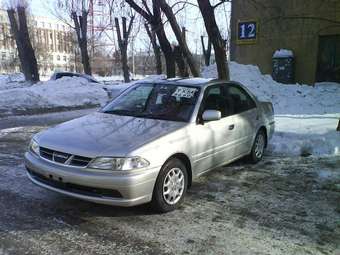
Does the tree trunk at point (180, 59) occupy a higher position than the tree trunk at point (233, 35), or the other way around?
the tree trunk at point (233, 35)

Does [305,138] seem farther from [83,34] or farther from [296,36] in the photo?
[83,34]

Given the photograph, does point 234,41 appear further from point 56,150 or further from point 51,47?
point 51,47

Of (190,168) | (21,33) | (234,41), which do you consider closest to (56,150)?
(190,168)

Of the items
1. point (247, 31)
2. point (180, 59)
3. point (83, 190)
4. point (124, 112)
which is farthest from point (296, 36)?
point (83, 190)

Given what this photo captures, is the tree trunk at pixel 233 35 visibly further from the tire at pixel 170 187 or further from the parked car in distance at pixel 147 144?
the tire at pixel 170 187

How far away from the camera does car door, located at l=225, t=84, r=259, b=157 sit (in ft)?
21.1

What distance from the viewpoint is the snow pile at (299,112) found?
320 inches

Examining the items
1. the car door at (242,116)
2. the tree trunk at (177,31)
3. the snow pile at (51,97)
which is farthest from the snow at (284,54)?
the car door at (242,116)

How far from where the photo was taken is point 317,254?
12.9 ft

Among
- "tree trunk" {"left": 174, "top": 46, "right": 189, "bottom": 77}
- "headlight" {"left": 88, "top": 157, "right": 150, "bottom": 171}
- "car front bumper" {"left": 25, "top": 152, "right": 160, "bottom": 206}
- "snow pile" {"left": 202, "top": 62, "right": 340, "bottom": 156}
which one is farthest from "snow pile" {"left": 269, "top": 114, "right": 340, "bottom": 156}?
"headlight" {"left": 88, "top": 157, "right": 150, "bottom": 171}

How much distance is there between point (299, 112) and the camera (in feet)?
41.8

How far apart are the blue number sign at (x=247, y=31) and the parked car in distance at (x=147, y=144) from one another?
12115mm

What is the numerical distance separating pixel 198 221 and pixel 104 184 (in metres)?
1.10

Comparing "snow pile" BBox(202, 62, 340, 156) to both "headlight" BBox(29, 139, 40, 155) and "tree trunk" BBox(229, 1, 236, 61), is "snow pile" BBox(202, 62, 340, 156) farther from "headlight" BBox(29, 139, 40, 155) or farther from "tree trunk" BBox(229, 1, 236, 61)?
"headlight" BBox(29, 139, 40, 155)
